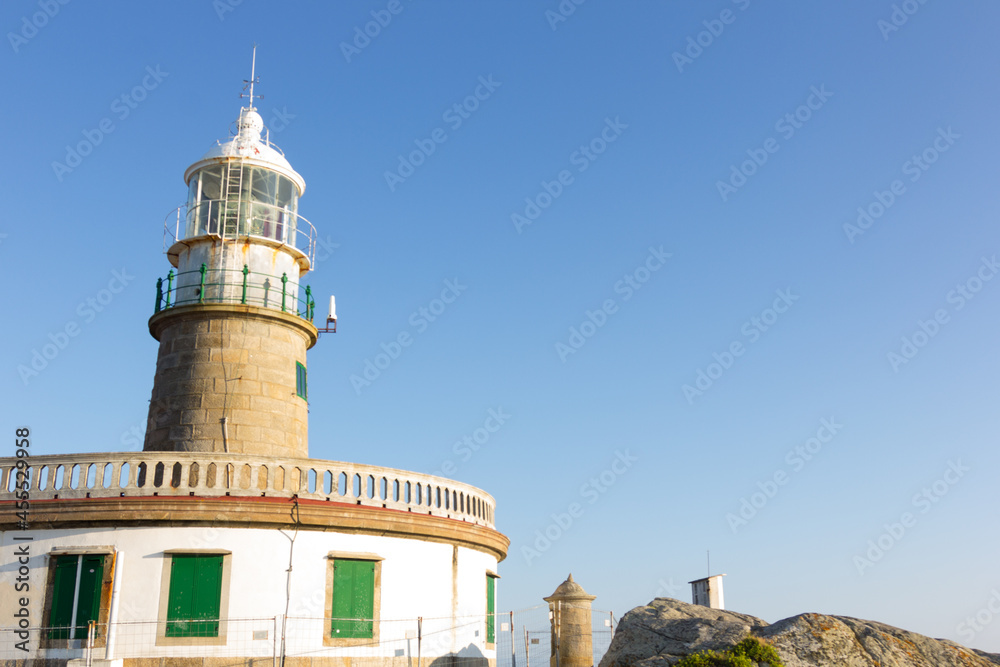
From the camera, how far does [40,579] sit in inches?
699

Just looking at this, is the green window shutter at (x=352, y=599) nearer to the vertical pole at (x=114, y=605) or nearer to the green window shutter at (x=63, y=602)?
the vertical pole at (x=114, y=605)

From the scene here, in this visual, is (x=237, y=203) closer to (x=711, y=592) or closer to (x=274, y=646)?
(x=274, y=646)

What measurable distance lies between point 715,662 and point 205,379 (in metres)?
15.4

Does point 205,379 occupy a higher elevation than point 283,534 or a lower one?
higher

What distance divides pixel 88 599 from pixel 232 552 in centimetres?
286

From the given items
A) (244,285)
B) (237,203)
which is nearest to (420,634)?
(244,285)

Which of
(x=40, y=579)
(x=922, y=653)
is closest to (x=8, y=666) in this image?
(x=40, y=579)

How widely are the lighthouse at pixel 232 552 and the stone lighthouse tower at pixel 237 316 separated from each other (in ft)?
0.26

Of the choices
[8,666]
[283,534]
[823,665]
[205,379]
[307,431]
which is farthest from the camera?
[307,431]

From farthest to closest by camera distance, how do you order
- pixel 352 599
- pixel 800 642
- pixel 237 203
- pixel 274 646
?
pixel 237 203, pixel 352 599, pixel 274 646, pixel 800 642

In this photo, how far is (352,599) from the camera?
1900cm

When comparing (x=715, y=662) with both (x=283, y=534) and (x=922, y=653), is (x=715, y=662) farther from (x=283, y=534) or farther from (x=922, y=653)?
(x=283, y=534)

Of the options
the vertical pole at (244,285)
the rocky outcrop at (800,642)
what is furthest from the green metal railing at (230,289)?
the rocky outcrop at (800,642)

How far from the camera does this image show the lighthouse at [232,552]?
17.6m
